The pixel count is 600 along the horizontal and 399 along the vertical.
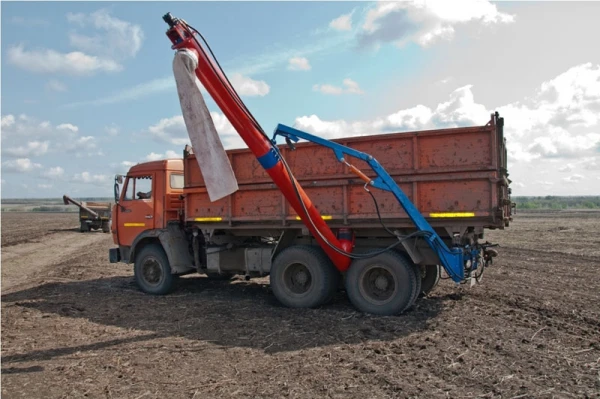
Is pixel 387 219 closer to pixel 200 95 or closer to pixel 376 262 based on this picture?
pixel 376 262

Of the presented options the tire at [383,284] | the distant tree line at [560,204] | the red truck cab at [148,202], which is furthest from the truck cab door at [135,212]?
the distant tree line at [560,204]

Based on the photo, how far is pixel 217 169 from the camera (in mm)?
8648

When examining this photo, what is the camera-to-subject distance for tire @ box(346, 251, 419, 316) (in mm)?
7973

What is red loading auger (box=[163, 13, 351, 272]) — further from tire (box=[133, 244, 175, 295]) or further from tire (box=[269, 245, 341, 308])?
tire (box=[133, 244, 175, 295])

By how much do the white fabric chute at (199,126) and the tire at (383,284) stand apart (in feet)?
9.14

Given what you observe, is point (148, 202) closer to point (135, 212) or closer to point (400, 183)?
point (135, 212)

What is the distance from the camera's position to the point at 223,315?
27.8 feet

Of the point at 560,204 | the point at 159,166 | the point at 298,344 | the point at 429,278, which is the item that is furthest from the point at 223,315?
the point at 560,204

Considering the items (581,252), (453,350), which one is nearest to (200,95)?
(453,350)

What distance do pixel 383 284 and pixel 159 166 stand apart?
227 inches

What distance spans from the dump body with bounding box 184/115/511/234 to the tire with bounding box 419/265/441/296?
1.49 m

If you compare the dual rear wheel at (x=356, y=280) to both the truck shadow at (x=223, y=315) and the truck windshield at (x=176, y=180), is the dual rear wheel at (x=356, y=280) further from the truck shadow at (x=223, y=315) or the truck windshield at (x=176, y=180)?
the truck windshield at (x=176, y=180)

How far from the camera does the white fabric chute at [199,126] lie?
7.76 m

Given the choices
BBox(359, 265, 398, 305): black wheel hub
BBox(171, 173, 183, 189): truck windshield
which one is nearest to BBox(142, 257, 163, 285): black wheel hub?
BBox(171, 173, 183, 189): truck windshield
